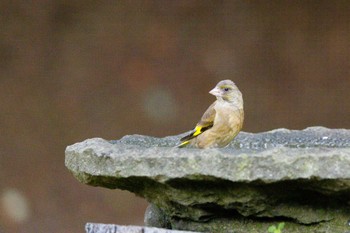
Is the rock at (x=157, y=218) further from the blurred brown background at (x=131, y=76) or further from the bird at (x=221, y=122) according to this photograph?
the blurred brown background at (x=131, y=76)

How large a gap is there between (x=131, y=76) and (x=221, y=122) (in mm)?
2710

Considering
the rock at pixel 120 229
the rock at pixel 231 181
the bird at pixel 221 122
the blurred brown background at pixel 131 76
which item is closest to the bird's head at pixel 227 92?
the bird at pixel 221 122

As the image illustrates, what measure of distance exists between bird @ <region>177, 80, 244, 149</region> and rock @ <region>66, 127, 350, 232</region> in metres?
0.30

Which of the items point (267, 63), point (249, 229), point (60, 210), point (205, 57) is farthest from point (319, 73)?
point (249, 229)

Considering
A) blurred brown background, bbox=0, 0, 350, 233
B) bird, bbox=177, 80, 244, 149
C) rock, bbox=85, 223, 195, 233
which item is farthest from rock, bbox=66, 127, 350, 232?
blurred brown background, bbox=0, 0, 350, 233

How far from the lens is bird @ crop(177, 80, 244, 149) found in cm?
304

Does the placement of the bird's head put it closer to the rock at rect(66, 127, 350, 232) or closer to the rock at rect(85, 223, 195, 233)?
the rock at rect(66, 127, 350, 232)

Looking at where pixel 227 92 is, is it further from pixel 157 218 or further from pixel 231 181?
pixel 231 181

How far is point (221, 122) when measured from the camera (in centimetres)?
304

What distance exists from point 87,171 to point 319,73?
10.1 ft

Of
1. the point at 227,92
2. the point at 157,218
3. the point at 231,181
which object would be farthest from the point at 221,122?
the point at 231,181

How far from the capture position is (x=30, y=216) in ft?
19.0

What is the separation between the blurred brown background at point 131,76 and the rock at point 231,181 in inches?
109

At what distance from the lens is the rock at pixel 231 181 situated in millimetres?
2457
